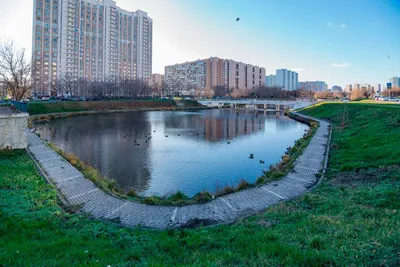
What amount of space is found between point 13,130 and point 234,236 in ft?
58.0

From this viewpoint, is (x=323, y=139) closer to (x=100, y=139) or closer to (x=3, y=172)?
(x=100, y=139)

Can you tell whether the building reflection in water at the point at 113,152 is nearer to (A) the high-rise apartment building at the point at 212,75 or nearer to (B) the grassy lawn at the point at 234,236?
(B) the grassy lawn at the point at 234,236

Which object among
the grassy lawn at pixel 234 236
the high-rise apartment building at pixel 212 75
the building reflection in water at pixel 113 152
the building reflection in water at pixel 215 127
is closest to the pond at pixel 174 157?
the building reflection in water at pixel 113 152

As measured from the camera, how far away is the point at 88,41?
113 metres

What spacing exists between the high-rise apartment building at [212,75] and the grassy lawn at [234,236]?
454 ft

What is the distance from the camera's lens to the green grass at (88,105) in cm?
5592

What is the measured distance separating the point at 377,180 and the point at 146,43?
13408cm

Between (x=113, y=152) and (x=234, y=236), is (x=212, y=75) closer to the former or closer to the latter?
(x=113, y=152)

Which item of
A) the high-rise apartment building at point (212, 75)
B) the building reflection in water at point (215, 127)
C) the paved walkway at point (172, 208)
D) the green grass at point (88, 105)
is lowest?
the paved walkway at point (172, 208)

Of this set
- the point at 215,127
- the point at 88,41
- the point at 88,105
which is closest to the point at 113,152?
the point at 215,127

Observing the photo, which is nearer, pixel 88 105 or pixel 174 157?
pixel 174 157

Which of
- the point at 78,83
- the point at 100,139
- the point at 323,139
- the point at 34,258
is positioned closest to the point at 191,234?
the point at 34,258

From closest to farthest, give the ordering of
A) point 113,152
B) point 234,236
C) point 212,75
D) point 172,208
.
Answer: point 234,236, point 172,208, point 113,152, point 212,75

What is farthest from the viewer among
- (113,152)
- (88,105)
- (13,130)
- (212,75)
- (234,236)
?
(212,75)
